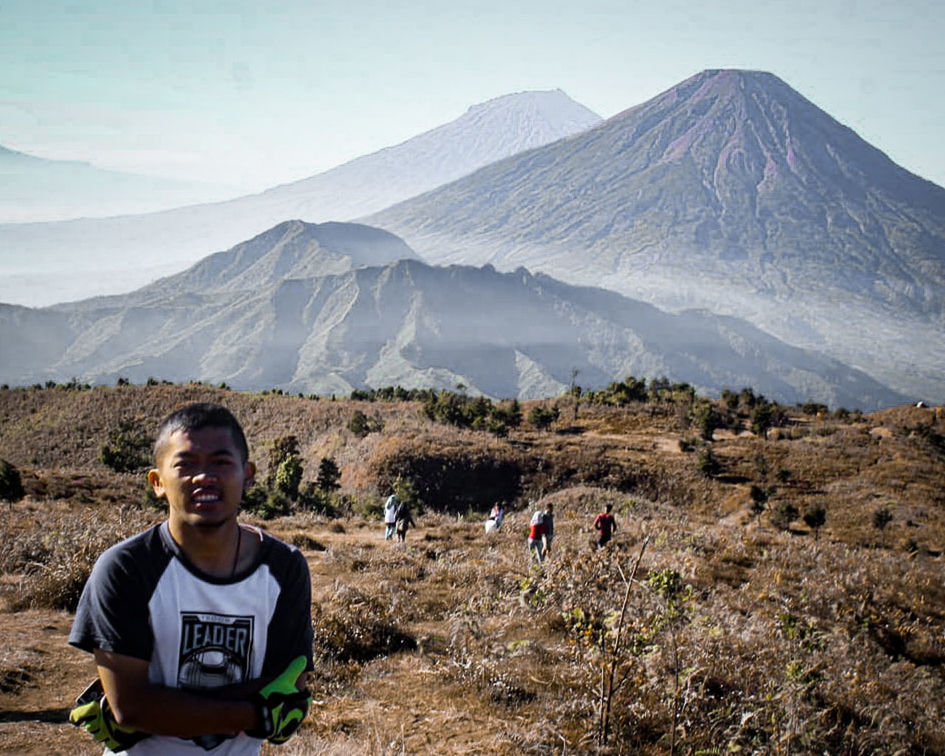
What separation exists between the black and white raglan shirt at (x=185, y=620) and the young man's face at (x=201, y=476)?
0.13 metres

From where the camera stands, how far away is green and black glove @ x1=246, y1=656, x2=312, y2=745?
7.32ft

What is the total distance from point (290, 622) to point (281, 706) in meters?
0.28

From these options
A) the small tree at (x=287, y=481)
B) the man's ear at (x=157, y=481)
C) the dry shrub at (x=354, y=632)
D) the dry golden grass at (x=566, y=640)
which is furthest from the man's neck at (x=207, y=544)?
the small tree at (x=287, y=481)

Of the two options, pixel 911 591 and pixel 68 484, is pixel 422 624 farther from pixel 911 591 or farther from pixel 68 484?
pixel 68 484

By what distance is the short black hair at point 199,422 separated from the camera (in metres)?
2.34

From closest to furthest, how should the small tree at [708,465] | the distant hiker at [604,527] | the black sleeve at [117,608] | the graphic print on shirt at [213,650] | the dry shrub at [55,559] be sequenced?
the black sleeve at [117,608] < the graphic print on shirt at [213,650] < the dry shrub at [55,559] < the distant hiker at [604,527] < the small tree at [708,465]

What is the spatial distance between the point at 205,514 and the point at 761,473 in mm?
34140

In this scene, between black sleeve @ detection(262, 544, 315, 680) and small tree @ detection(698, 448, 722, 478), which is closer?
black sleeve @ detection(262, 544, 315, 680)

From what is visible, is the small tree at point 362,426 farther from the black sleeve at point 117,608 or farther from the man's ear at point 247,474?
the black sleeve at point 117,608

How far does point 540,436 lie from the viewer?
3859cm

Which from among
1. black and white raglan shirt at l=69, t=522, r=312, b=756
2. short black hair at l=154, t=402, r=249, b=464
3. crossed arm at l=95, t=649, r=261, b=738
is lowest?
crossed arm at l=95, t=649, r=261, b=738

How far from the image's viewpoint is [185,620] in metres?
2.23

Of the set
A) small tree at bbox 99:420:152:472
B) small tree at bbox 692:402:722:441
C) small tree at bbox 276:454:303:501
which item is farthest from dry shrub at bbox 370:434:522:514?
small tree at bbox 692:402:722:441

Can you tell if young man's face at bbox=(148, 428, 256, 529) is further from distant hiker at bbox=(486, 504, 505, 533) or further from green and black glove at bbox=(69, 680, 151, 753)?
distant hiker at bbox=(486, 504, 505, 533)
